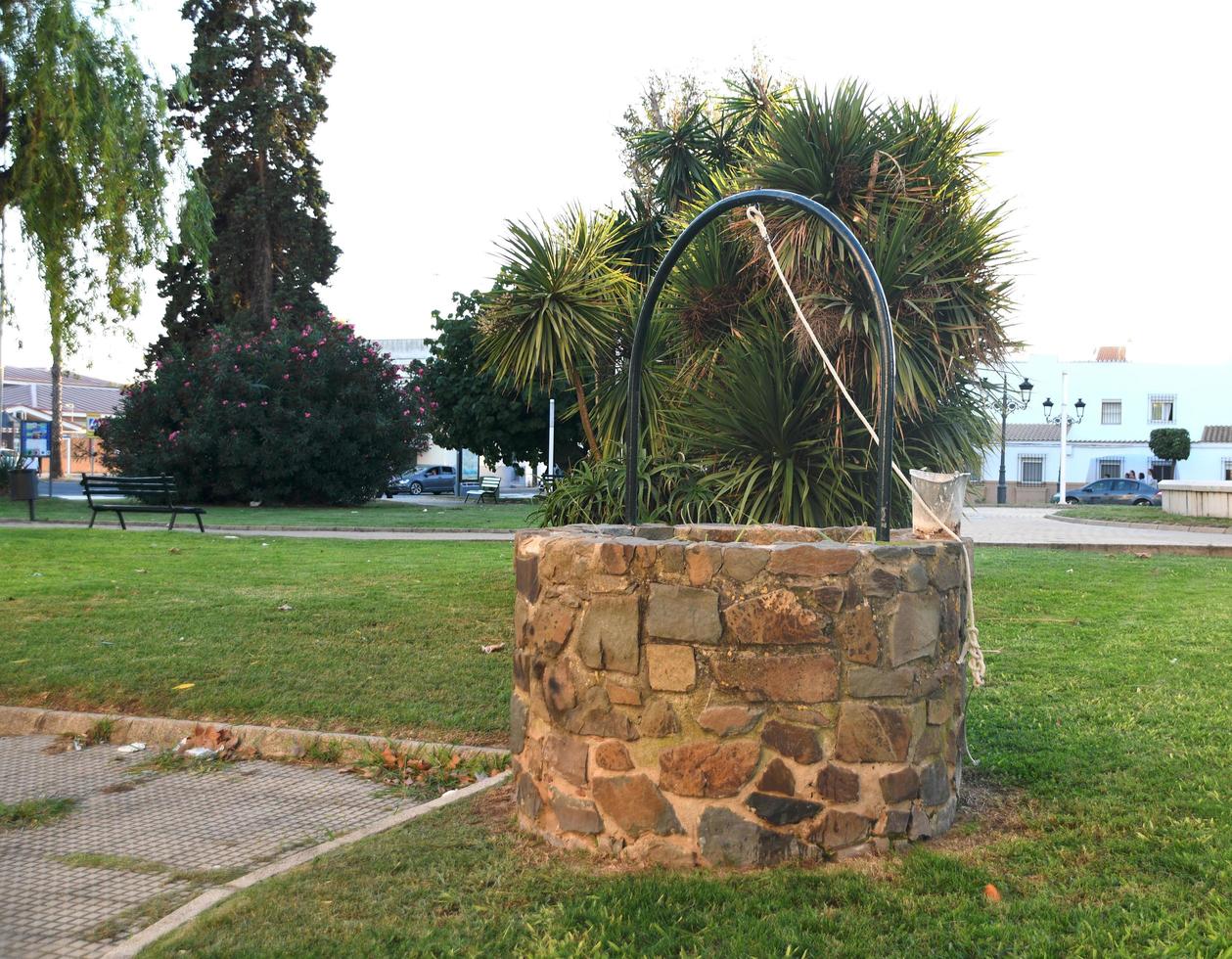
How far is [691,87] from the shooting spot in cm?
2367

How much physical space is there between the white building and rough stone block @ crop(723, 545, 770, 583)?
161ft

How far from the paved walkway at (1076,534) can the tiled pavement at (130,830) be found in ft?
35.7

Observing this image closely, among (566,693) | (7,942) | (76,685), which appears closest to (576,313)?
(76,685)

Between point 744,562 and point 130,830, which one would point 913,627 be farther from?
point 130,830

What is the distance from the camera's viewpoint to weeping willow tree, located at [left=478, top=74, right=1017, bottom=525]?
26.5ft

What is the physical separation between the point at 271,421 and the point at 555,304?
63.1ft

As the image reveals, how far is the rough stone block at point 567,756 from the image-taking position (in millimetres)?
4105

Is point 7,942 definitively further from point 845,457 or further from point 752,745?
point 845,457

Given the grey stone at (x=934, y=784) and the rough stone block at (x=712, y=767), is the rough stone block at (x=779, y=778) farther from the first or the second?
the grey stone at (x=934, y=784)

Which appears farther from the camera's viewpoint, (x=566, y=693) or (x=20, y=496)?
(x=20, y=496)

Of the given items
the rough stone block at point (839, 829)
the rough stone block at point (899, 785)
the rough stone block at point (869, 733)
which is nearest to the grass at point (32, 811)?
the rough stone block at point (839, 829)

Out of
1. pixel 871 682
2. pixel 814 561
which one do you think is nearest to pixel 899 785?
pixel 871 682

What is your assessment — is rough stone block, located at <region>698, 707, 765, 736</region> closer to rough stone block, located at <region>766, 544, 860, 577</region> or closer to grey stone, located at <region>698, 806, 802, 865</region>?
grey stone, located at <region>698, 806, 802, 865</region>

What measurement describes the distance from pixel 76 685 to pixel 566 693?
4141 mm
